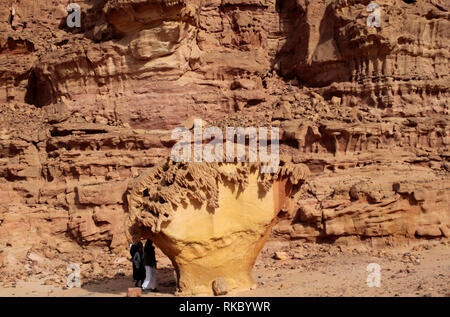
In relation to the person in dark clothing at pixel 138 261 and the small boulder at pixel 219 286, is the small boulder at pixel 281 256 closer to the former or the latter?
the person in dark clothing at pixel 138 261

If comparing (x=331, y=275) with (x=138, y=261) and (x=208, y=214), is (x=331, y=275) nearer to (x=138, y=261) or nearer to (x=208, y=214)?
(x=208, y=214)

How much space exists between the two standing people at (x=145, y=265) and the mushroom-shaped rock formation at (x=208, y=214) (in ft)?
3.39

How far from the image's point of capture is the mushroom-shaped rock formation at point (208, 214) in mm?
10742

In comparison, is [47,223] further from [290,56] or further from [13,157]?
[290,56]

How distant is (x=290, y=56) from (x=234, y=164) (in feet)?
45.4

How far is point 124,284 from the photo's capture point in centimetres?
1359

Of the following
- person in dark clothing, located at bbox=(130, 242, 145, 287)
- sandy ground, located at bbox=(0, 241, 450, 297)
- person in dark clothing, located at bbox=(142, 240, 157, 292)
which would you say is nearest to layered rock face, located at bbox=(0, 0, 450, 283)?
sandy ground, located at bbox=(0, 241, 450, 297)

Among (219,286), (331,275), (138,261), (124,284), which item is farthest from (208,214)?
(331,275)

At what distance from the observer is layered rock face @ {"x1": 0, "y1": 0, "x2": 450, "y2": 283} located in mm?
17062

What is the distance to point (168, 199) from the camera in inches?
422

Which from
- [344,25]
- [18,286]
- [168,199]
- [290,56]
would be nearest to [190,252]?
[168,199]

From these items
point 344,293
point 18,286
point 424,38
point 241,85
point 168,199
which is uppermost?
point 424,38

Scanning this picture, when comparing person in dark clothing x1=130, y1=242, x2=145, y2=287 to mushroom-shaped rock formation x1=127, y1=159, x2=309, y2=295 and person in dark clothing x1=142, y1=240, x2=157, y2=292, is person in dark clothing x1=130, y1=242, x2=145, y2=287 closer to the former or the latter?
person in dark clothing x1=142, y1=240, x2=157, y2=292

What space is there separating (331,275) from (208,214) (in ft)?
13.3
